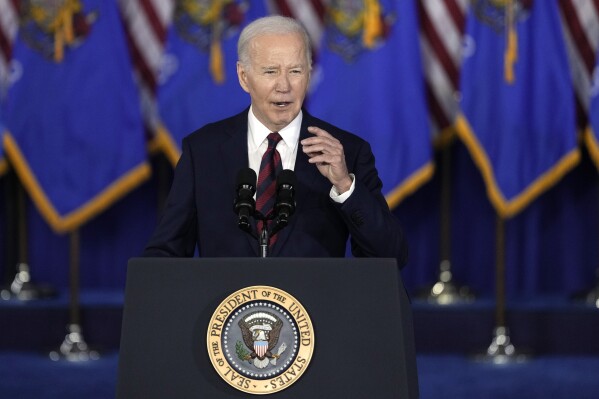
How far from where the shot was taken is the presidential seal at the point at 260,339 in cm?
215

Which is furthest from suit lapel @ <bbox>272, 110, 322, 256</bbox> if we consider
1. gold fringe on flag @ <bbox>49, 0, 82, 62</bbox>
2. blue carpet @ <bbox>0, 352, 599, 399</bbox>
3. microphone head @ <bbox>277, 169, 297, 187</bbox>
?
gold fringe on flag @ <bbox>49, 0, 82, 62</bbox>

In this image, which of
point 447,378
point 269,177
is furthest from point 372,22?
point 269,177

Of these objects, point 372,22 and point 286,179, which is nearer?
point 286,179

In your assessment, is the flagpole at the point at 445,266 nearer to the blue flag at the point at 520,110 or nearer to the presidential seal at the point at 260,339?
the blue flag at the point at 520,110

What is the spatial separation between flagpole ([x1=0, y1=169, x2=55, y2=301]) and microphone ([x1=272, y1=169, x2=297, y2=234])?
14.9 feet

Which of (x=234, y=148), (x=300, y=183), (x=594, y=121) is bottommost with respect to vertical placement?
(x=300, y=183)

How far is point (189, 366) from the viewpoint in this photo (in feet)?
7.12

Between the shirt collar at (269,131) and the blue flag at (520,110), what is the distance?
337 centimetres

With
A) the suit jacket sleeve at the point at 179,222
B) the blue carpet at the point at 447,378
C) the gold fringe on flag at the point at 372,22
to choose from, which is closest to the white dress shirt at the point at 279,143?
the suit jacket sleeve at the point at 179,222

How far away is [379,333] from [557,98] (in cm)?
413

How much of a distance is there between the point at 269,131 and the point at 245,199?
507 mm

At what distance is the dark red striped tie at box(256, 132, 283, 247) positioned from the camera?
267 centimetres

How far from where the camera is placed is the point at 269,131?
278 cm

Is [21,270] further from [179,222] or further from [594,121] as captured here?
[179,222]
